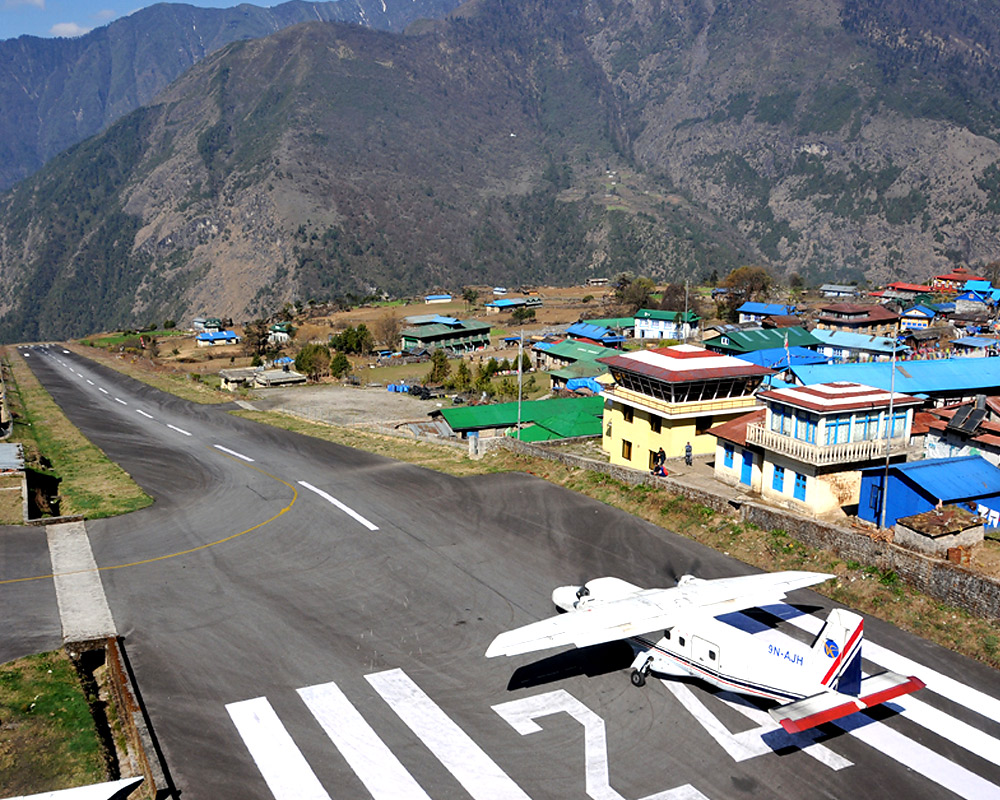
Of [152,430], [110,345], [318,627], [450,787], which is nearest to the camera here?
[450,787]

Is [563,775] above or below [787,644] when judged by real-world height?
below

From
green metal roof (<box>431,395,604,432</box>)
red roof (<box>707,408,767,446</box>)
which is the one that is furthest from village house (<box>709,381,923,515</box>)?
green metal roof (<box>431,395,604,432</box>)

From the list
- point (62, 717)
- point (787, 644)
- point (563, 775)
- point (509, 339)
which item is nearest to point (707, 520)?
point (787, 644)

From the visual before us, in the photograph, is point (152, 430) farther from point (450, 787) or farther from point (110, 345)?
point (110, 345)

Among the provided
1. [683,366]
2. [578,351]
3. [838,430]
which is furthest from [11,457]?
[578,351]

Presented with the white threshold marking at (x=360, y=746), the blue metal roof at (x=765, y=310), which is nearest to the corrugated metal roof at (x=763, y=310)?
the blue metal roof at (x=765, y=310)

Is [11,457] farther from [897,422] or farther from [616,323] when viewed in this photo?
[616,323]

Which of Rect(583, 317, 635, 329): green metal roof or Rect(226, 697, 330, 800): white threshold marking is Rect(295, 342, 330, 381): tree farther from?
Rect(226, 697, 330, 800): white threshold marking
